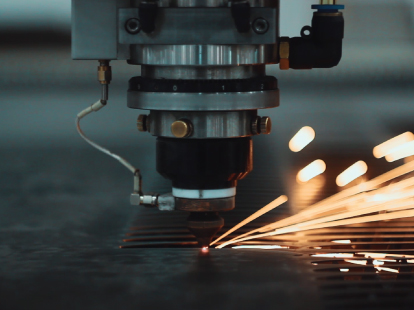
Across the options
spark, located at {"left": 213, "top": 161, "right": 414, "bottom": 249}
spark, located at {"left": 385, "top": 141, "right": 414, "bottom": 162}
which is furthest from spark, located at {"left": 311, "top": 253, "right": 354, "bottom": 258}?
spark, located at {"left": 385, "top": 141, "right": 414, "bottom": 162}

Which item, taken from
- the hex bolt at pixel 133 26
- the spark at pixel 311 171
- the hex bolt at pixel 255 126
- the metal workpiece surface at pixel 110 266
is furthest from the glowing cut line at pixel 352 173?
the hex bolt at pixel 133 26

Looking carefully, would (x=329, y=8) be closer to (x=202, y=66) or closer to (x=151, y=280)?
(x=202, y=66)

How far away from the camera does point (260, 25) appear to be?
112 cm

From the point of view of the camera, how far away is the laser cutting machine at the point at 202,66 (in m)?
1.11

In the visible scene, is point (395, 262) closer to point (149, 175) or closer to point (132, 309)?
point (132, 309)

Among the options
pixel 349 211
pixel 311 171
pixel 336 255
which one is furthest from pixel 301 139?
pixel 336 255

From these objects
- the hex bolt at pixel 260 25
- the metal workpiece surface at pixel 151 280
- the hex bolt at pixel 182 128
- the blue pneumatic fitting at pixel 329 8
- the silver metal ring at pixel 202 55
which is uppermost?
the blue pneumatic fitting at pixel 329 8

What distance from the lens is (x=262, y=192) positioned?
5.52ft

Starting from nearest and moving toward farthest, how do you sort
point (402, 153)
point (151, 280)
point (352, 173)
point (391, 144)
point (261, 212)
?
point (151, 280), point (261, 212), point (352, 173), point (402, 153), point (391, 144)

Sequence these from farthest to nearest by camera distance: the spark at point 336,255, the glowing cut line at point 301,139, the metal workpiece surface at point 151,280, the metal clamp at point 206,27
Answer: the glowing cut line at point 301,139 < the spark at point 336,255 < the metal clamp at point 206,27 < the metal workpiece surface at point 151,280

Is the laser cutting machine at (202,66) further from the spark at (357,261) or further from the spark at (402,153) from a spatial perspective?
the spark at (402,153)

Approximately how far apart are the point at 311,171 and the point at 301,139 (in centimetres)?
45

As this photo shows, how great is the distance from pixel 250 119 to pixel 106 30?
282 mm

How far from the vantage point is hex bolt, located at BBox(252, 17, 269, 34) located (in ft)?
3.65
